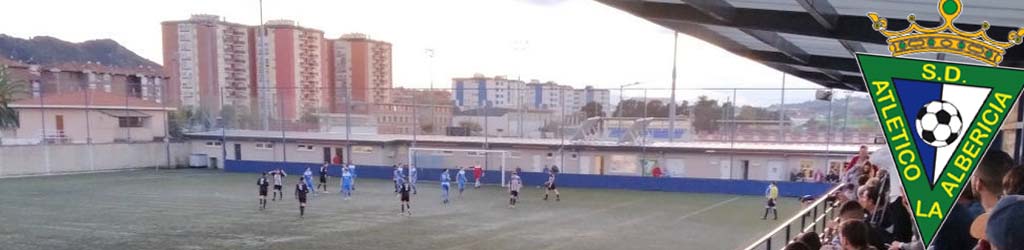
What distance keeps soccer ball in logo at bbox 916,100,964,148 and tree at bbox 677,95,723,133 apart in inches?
1159

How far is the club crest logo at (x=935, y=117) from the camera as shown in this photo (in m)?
2.49

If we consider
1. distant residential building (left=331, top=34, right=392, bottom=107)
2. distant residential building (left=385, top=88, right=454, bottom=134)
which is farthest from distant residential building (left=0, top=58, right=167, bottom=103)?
distant residential building (left=331, top=34, right=392, bottom=107)

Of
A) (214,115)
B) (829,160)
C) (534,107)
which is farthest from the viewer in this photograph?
(214,115)

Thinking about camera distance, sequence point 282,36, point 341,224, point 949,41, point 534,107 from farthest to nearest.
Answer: point 282,36, point 534,107, point 341,224, point 949,41

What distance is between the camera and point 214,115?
135 ft

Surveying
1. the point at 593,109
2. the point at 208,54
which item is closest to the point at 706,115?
the point at 593,109

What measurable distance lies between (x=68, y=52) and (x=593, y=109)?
135m

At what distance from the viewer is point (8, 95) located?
125ft

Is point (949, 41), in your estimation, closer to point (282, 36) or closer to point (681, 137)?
point (681, 137)

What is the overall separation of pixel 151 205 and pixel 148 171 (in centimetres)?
1757

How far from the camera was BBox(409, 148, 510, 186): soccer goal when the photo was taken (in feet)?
108

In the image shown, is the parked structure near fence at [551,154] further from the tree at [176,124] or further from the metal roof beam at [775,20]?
the metal roof beam at [775,20]

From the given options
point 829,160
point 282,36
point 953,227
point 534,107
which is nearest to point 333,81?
point 282,36

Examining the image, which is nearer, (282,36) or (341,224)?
(341,224)
